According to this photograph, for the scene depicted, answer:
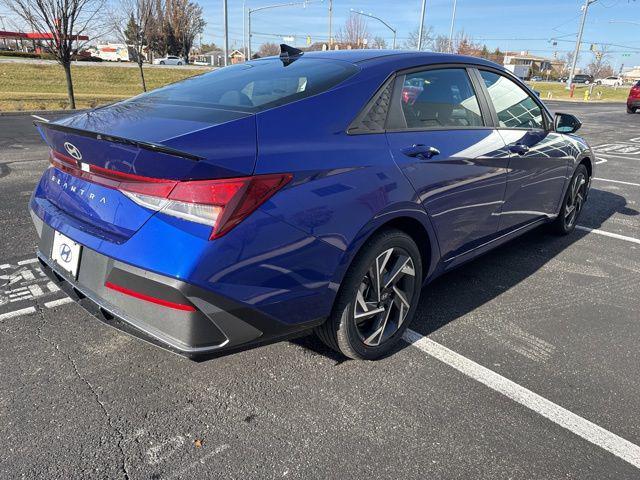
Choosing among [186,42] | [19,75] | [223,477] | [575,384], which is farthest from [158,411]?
[186,42]

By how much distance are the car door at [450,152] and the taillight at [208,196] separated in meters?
0.93

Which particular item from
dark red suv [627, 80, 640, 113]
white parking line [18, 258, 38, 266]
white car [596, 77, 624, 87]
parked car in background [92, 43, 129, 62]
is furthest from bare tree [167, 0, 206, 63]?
white car [596, 77, 624, 87]

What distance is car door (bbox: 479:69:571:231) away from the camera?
3533mm

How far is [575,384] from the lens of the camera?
2641mm

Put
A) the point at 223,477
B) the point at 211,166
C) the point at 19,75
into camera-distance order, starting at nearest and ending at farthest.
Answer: the point at 211,166 < the point at 223,477 < the point at 19,75

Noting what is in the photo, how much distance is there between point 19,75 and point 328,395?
33.4 meters

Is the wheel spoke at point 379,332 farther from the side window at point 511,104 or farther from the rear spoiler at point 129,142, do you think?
the side window at point 511,104

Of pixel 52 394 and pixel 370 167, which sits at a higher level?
→ pixel 370 167

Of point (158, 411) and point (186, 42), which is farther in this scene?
point (186, 42)

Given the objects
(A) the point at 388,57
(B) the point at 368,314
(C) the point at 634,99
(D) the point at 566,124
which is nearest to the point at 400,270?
(B) the point at 368,314

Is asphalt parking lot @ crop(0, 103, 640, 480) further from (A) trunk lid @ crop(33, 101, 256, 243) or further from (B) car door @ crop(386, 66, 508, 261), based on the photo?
(A) trunk lid @ crop(33, 101, 256, 243)

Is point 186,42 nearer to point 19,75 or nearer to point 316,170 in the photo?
point 19,75

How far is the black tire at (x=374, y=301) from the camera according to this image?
2.43 meters

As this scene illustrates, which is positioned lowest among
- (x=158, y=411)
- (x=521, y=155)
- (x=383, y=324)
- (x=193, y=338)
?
(x=158, y=411)
